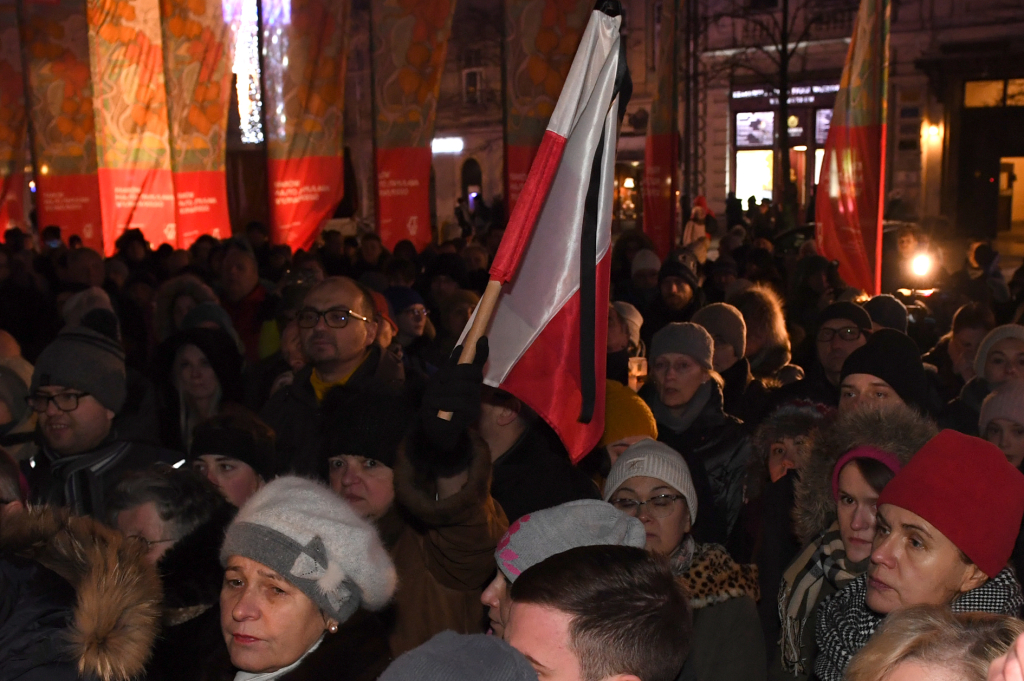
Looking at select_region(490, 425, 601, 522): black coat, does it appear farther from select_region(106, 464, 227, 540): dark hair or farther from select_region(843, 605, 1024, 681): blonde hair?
select_region(843, 605, 1024, 681): blonde hair

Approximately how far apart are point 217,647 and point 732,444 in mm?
2665

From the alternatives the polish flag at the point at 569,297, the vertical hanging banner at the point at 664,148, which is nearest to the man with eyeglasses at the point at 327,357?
the polish flag at the point at 569,297

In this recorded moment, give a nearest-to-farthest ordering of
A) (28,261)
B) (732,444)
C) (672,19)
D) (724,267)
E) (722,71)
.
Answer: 1. (732,444)
2. (724,267)
3. (28,261)
4. (672,19)
5. (722,71)

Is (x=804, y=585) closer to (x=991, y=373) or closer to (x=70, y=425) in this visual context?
(x=991, y=373)

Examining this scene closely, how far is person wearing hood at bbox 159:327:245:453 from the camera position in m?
5.54

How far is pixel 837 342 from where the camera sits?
585cm

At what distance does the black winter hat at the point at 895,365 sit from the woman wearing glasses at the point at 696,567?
5.31 feet

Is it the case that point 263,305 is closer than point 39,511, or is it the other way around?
point 39,511

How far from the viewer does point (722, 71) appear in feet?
113

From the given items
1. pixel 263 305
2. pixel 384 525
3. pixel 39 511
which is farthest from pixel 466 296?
pixel 39 511

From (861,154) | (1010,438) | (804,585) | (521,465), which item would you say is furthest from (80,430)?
→ (861,154)

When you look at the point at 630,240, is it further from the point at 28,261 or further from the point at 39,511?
the point at 39,511

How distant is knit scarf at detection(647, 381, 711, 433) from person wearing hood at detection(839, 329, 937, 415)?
0.67 metres

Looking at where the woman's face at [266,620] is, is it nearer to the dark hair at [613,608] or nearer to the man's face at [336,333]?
the dark hair at [613,608]
